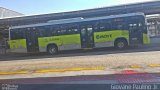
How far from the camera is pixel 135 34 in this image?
27281 millimetres

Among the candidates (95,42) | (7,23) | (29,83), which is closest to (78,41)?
(95,42)

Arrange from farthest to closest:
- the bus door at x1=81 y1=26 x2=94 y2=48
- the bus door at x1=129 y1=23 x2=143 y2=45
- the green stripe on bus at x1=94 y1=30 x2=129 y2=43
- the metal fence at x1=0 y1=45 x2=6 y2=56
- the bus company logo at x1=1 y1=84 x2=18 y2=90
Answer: the metal fence at x1=0 y1=45 x2=6 y2=56, the bus door at x1=81 y1=26 x2=94 y2=48, the green stripe on bus at x1=94 y1=30 x2=129 y2=43, the bus door at x1=129 y1=23 x2=143 y2=45, the bus company logo at x1=1 y1=84 x2=18 y2=90

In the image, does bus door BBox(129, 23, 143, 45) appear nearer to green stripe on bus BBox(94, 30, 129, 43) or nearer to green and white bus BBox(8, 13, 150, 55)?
green and white bus BBox(8, 13, 150, 55)

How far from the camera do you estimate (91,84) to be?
24.3ft

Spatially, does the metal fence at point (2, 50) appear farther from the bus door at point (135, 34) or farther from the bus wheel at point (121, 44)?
the bus door at point (135, 34)

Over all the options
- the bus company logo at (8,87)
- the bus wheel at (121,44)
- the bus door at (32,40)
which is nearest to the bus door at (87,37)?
the bus wheel at (121,44)

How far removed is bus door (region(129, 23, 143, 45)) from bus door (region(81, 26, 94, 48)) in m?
3.39

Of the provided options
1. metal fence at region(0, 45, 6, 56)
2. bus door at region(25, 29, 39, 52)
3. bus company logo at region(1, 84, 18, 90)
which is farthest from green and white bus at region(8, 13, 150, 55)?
bus company logo at region(1, 84, 18, 90)

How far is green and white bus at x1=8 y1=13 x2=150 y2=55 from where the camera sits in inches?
1073

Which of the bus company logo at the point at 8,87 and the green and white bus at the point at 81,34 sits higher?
the green and white bus at the point at 81,34

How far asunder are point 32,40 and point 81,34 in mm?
4795

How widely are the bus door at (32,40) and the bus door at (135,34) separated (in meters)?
8.60

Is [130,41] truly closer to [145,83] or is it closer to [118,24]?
[118,24]

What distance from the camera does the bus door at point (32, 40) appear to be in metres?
30.6
